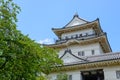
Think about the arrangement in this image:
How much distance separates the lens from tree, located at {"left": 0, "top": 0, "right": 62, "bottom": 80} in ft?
34.0

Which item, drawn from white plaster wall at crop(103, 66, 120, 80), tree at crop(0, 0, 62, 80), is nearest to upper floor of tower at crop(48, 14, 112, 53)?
white plaster wall at crop(103, 66, 120, 80)

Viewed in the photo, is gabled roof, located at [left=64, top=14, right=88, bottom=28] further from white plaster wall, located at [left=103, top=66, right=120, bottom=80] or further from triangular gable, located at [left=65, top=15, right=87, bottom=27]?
white plaster wall, located at [left=103, top=66, right=120, bottom=80]

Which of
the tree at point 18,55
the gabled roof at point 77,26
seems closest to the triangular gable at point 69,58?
the gabled roof at point 77,26

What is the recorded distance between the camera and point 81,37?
37.3 metres

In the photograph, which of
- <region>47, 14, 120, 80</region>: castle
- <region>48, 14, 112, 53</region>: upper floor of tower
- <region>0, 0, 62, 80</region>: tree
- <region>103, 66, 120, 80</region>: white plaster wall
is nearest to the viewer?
<region>0, 0, 62, 80</region>: tree

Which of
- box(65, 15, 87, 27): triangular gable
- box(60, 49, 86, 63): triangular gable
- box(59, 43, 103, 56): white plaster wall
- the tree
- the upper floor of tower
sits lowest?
the tree

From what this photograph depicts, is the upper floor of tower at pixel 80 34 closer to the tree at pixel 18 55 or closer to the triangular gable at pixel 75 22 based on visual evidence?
the triangular gable at pixel 75 22

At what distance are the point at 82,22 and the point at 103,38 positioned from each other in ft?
23.7

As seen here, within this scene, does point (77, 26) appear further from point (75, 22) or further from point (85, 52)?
point (85, 52)

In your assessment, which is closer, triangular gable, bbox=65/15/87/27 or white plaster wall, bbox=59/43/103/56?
white plaster wall, bbox=59/43/103/56

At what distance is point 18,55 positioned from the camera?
34.3 feet

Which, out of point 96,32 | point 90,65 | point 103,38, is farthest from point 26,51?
point 96,32

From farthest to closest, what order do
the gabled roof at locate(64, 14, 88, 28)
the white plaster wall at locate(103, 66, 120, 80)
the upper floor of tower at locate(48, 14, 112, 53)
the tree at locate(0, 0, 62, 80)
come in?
the gabled roof at locate(64, 14, 88, 28) → the upper floor of tower at locate(48, 14, 112, 53) → the white plaster wall at locate(103, 66, 120, 80) → the tree at locate(0, 0, 62, 80)

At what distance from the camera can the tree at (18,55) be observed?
10.4 metres
